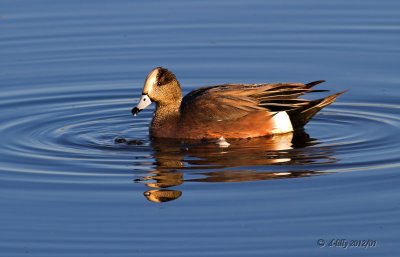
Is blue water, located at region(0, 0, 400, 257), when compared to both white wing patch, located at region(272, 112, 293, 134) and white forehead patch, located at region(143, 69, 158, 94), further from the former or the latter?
white forehead patch, located at region(143, 69, 158, 94)

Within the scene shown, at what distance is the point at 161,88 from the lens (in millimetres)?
11492

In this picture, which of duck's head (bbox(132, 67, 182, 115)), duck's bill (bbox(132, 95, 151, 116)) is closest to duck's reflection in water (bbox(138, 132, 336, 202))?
duck's bill (bbox(132, 95, 151, 116))

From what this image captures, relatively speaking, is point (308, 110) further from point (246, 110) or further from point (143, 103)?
point (143, 103)

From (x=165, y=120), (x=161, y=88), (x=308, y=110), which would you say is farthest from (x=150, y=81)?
(x=308, y=110)

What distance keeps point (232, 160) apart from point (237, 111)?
1087 millimetres

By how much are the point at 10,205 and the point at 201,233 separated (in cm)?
173

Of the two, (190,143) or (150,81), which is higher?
(150,81)

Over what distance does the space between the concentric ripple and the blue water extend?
0.02m

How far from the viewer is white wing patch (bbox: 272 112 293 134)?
11195 millimetres

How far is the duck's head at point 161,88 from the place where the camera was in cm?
1138

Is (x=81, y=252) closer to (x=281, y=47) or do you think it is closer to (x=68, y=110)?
(x=68, y=110)

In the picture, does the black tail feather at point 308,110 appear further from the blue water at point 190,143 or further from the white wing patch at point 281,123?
the blue water at point 190,143

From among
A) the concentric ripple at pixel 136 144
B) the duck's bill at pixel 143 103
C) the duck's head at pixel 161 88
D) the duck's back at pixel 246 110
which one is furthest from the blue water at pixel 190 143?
the duck's head at pixel 161 88

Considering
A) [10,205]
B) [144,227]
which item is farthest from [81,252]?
[10,205]
